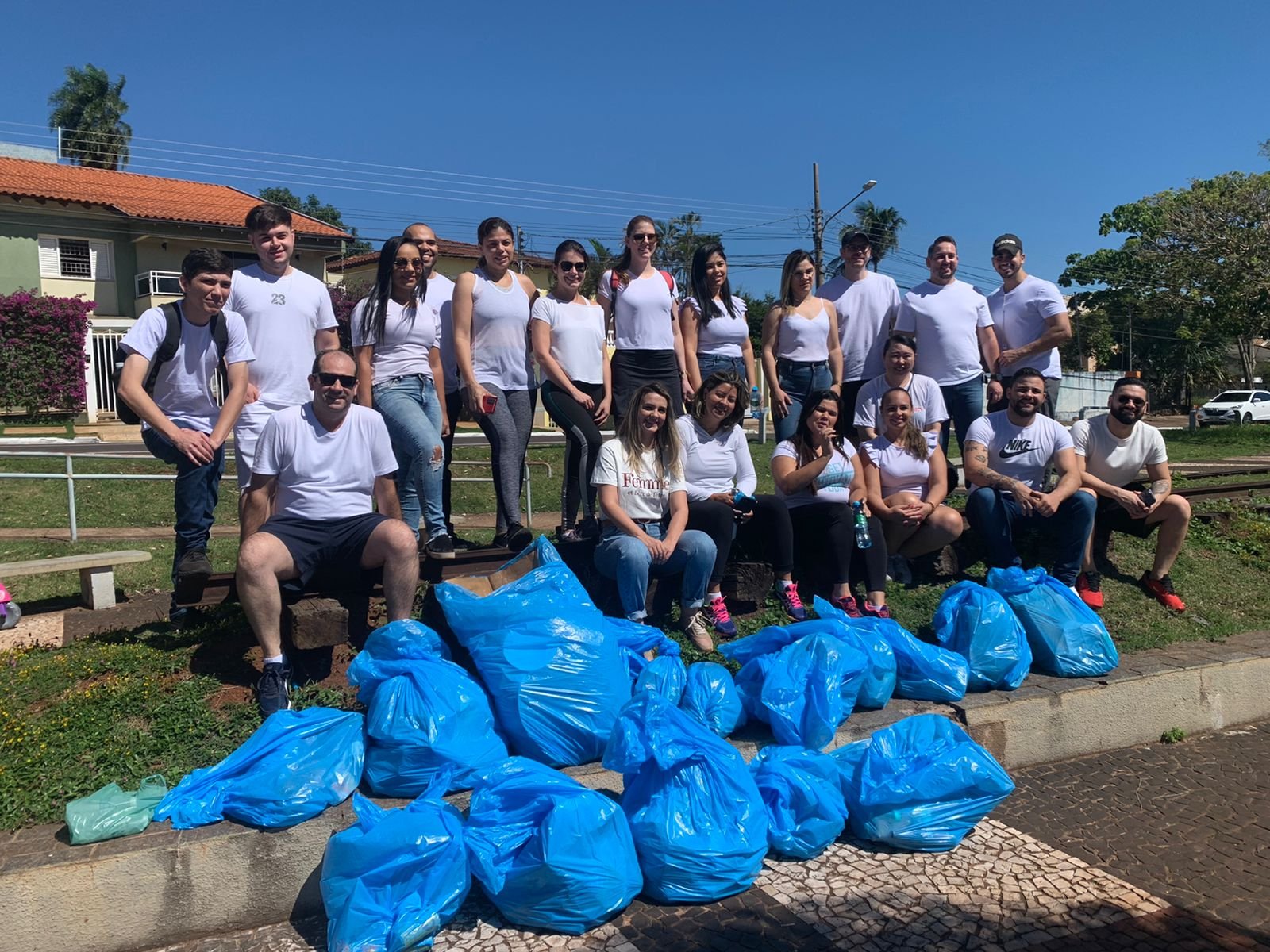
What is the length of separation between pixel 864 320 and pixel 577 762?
3.97 metres

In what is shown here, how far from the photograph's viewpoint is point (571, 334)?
222 inches

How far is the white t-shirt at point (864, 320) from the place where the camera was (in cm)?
667

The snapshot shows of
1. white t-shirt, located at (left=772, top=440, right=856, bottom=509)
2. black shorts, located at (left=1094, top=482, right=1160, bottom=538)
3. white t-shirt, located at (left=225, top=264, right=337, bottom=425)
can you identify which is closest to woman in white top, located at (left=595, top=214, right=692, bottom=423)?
white t-shirt, located at (left=772, top=440, right=856, bottom=509)

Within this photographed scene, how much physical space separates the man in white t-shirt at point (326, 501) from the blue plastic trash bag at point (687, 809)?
143 centimetres

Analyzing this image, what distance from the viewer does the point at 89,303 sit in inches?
1014

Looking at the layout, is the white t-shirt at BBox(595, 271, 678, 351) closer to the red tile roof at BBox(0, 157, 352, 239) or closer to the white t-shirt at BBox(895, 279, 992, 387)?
the white t-shirt at BBox(895, 279, 992, 387)

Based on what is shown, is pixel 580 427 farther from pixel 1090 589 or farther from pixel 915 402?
pixel 1090 589

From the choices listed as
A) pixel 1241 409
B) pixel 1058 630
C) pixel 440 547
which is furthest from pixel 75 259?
pixel 1241 409

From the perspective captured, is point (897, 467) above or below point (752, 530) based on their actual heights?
above

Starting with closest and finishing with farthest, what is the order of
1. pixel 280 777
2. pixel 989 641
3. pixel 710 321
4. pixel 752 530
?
pixel 280 777
pixel 989 641
pixel 752 530
pixel 710 321

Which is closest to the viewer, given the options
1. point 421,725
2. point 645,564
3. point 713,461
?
point 421,725

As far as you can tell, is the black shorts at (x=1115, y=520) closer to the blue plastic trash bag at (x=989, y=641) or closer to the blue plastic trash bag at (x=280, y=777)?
the blue plastic trash bag at (x=989, y=641)

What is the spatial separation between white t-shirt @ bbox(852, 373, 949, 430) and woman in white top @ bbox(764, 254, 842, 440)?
0.24m

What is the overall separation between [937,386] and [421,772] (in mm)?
4242
